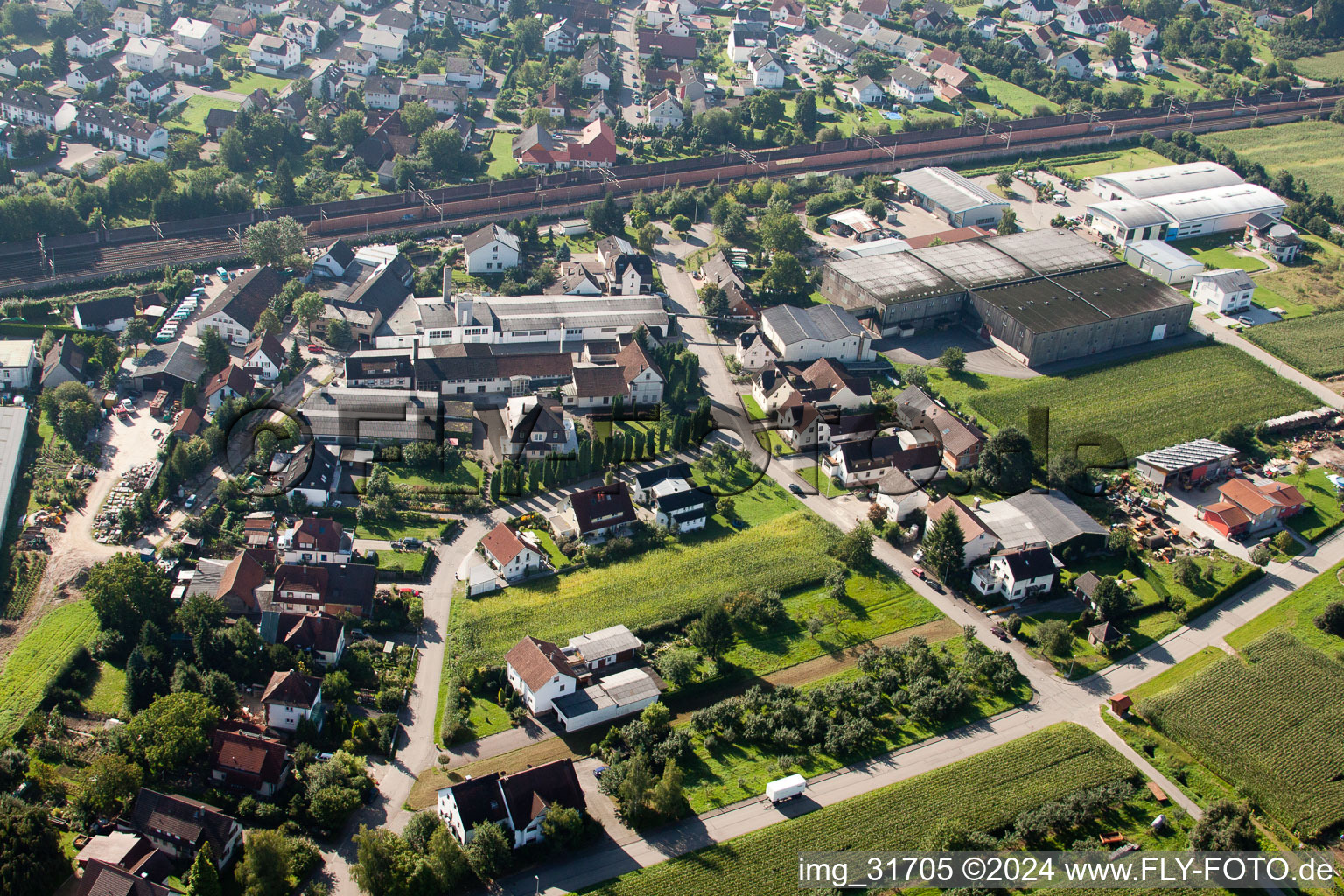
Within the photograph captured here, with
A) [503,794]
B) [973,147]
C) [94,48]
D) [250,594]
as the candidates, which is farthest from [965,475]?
[94,48]

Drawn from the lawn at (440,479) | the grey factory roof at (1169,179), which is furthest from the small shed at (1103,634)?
the grey factory roof at (1169,179)

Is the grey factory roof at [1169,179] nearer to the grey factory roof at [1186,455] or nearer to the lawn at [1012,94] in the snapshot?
the lawn at [1012,94]

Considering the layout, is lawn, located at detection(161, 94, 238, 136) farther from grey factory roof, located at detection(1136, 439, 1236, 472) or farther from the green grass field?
the green grass field

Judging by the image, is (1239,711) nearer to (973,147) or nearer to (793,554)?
(793,554)

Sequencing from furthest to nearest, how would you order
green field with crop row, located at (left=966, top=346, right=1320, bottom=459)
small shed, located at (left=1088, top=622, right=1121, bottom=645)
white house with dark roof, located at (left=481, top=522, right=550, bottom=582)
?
green field with crop row, located at (left=966, top=346, right=1320, bottom=459) → white house with dark roof, located at (left=481, top=522, right=550, bottom=582) → small shed, located at (left=1088, top=622, right=1121, bottom=645)

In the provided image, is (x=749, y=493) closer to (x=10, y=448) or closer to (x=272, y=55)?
(x=10, y=448)

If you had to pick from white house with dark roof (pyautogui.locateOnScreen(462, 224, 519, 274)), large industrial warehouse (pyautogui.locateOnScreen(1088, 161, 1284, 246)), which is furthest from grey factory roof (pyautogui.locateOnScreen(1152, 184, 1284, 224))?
white house with dark roof (pyautogui.locateOnScreen(462, 224, 519, 274))
